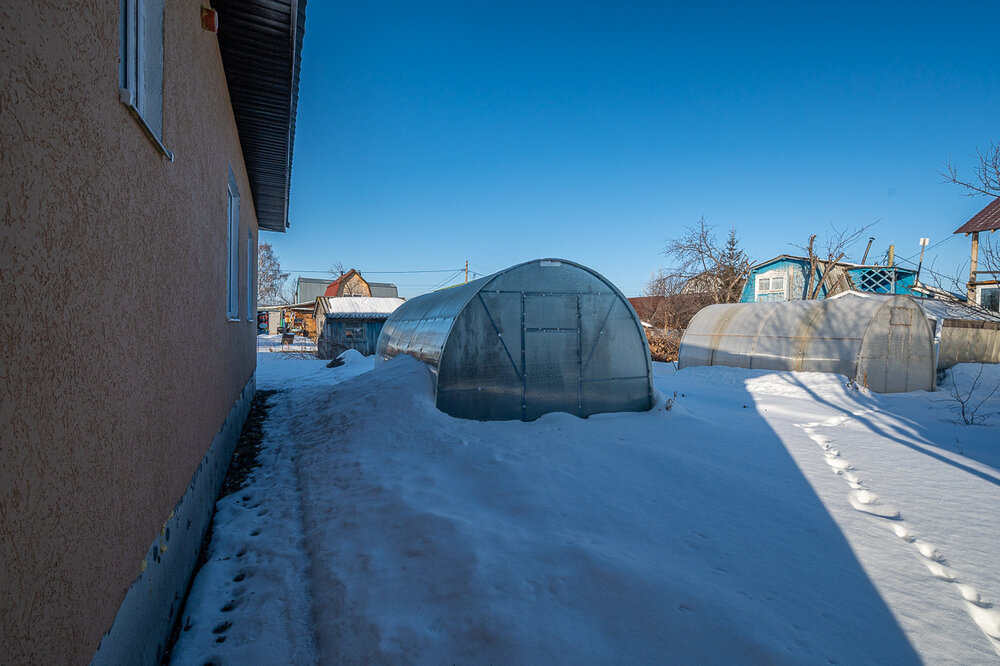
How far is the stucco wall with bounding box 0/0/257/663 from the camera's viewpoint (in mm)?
1181

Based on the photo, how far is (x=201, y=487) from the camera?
144 inches

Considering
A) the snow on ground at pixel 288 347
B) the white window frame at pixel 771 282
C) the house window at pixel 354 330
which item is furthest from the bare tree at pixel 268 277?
the white window frame at pixel 771 282

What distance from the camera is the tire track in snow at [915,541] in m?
3.05

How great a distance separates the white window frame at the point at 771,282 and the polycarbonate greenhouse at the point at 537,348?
21.9 meters

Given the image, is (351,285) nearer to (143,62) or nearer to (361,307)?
(361,307)

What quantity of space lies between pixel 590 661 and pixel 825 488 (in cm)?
426

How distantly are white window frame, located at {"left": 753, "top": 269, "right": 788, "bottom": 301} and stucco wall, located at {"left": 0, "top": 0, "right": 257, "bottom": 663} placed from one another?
94.5ft

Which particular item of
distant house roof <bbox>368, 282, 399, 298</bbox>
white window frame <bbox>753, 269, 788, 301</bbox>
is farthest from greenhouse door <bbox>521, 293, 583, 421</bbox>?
distant house roof <bbox>368, 282, 399, 298</bbox>

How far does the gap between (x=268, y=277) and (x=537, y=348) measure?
155ft

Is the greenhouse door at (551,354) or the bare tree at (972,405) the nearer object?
the greenhouse door at (551,354)

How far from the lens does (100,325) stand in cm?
173

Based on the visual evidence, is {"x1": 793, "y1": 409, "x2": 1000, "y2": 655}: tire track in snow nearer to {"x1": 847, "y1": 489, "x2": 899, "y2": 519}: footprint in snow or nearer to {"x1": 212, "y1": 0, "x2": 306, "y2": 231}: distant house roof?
{"x1": 847, "y1": 489, "x2": 899, "y2": 519}: footprint in snow

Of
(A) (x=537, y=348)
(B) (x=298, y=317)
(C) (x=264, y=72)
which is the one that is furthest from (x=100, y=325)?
(B) (x=298, y=317)

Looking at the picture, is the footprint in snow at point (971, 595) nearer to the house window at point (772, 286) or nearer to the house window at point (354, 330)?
the house window at point (354, 330)
